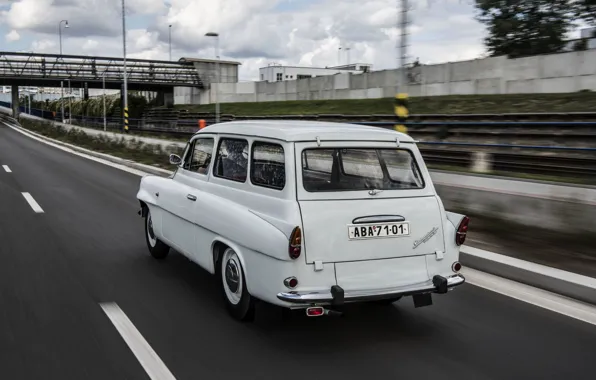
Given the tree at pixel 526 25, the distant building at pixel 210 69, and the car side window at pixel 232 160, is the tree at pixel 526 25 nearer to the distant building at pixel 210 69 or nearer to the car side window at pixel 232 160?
the distant building at pixel 210 69

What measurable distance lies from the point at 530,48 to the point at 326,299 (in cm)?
4278

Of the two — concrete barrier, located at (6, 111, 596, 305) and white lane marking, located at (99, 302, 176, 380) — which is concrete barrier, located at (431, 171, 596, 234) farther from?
white lane marking, located at (99, 302, 176, 380)

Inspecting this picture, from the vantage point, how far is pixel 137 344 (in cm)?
420

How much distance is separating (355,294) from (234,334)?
3.27ft

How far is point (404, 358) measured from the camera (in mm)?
4031

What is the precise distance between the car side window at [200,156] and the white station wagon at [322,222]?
14.3 inches

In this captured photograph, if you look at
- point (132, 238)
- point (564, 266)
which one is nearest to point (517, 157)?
point (564, 266)

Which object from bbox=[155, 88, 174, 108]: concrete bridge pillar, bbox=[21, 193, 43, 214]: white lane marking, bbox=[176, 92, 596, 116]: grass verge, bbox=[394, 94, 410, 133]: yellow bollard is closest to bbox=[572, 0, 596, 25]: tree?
bbox=[176, 92, 596, 116]: grass verge

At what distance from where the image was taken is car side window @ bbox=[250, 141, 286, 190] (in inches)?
178

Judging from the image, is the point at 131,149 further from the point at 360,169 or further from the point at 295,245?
the point at 295,245

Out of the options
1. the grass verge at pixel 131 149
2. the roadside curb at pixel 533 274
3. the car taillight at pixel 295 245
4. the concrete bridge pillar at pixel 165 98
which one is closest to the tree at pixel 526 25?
the grass verge at pixel 131 149

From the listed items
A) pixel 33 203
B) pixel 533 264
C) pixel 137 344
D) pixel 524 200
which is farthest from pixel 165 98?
pixel 137 344

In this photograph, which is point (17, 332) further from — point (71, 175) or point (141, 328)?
point (71, 175)

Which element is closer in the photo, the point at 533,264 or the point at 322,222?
the point at 322,222
